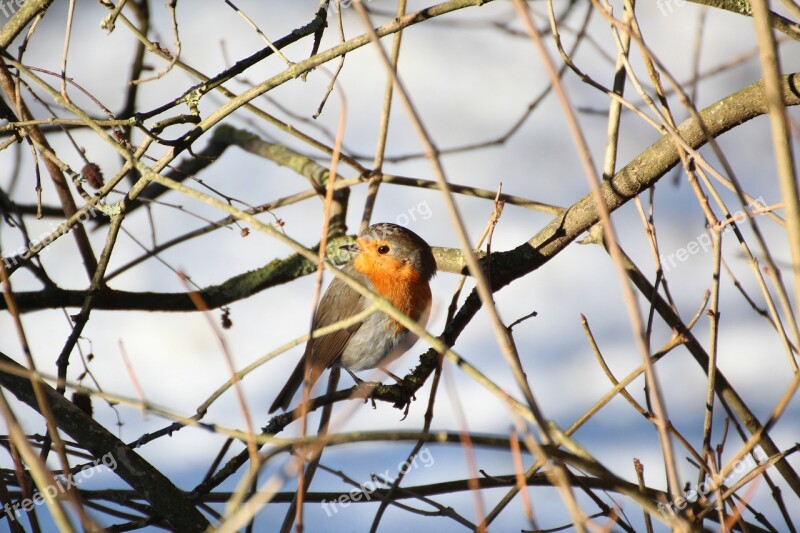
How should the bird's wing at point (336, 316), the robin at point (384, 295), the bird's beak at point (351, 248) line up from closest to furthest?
the bird's beak at point (351, 248)
the robin at point (384, 295)
the bird's wing at point (336, 316)

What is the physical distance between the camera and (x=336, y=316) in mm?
3777

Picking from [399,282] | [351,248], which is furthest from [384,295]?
[351,248]

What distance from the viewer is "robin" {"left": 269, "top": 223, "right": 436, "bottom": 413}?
346 centimetres

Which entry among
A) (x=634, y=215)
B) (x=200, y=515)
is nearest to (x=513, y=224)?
(x=634, y=215)

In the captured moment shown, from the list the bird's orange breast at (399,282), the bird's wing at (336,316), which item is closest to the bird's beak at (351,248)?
the bird's orange breast at (399,282)

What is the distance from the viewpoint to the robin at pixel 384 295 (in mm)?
3461

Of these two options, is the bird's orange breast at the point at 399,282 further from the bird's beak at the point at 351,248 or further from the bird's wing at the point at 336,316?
the bird's beak at the point at 351,248

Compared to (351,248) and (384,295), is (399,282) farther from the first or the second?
(351,248)

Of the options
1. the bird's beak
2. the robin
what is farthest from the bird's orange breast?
the bird's beak

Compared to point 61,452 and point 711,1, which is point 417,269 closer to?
point 711,1

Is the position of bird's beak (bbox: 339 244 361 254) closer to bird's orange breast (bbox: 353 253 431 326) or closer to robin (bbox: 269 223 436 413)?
robin (bbox: 269 223 436 413)

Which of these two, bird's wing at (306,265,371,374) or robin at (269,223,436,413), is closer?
robin at (269,223,436,413)

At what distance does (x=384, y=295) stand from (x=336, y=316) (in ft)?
1.28

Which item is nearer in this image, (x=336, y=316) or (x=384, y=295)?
(x=384, y=295)
